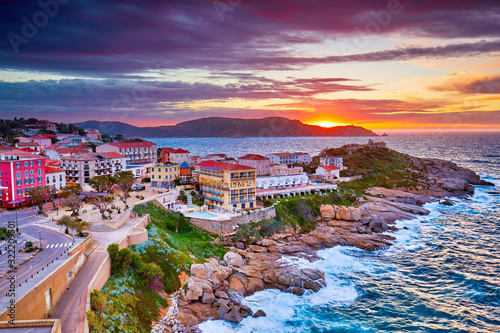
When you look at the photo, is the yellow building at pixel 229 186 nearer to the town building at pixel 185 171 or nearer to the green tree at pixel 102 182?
the town building at pixel 185 171

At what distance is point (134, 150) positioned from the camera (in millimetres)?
107938

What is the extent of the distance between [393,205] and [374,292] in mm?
41346

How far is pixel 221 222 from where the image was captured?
5347cm

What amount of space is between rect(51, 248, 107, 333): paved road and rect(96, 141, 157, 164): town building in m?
72.4

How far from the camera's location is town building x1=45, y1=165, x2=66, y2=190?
57.6 meters

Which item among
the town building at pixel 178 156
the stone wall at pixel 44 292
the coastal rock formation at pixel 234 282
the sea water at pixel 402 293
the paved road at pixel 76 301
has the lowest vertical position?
the sea water at pixel 402 293

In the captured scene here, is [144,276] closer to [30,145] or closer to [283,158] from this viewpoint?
[30,145]

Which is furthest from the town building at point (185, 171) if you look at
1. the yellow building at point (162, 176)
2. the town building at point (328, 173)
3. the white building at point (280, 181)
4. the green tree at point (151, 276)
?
the green tree at point (151, 276)

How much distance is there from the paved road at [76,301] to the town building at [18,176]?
25.8m

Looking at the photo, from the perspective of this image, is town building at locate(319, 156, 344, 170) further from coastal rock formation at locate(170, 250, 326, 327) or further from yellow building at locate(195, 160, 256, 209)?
coastal rock formation at locate(170, 250, 326, 327)

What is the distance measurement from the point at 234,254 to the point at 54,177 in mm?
36104

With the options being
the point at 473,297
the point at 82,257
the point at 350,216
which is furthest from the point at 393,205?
the point at 82,257

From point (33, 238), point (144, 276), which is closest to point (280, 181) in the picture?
point (144, 276)

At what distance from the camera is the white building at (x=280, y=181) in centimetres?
7444
